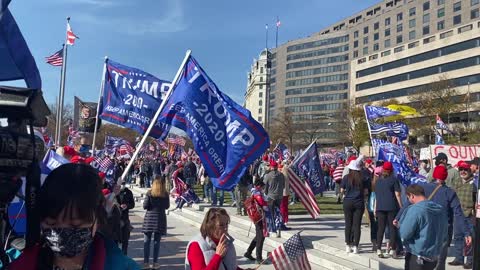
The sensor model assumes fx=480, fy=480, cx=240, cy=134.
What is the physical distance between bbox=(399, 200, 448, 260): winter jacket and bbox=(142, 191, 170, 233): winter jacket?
174 inches

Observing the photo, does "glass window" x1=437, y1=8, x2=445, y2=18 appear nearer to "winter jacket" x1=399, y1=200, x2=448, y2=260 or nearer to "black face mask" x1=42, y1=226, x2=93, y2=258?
"winter jacket" x1=399, y1=200, x2=448, y2=260

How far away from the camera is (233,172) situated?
5.46 metres

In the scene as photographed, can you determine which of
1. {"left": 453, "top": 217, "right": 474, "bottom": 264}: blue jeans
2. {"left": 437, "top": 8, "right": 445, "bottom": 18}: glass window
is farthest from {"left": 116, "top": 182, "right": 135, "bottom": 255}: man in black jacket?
{"left": 437, "top": 8, "right": 445, "bottom": 18}: glass window

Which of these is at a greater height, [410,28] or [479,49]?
[410,28]

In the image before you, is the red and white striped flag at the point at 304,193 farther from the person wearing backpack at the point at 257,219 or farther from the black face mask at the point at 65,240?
the black face mask at the point at 65,240

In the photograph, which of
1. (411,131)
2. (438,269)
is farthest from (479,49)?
(438,269)

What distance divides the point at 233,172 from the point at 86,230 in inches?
141

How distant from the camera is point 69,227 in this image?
1.89m

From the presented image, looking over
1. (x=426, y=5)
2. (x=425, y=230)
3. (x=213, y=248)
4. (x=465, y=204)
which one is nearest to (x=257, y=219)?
(x=465, y=204)

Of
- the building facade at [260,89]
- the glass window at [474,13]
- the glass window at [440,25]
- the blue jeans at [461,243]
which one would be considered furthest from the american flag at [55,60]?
the building facade at [260,89]

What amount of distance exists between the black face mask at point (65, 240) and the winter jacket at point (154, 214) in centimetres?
687

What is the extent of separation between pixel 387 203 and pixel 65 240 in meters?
8.20

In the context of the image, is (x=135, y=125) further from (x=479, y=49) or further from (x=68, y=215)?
(x=479, y=49)

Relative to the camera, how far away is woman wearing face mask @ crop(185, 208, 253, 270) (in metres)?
4.16
